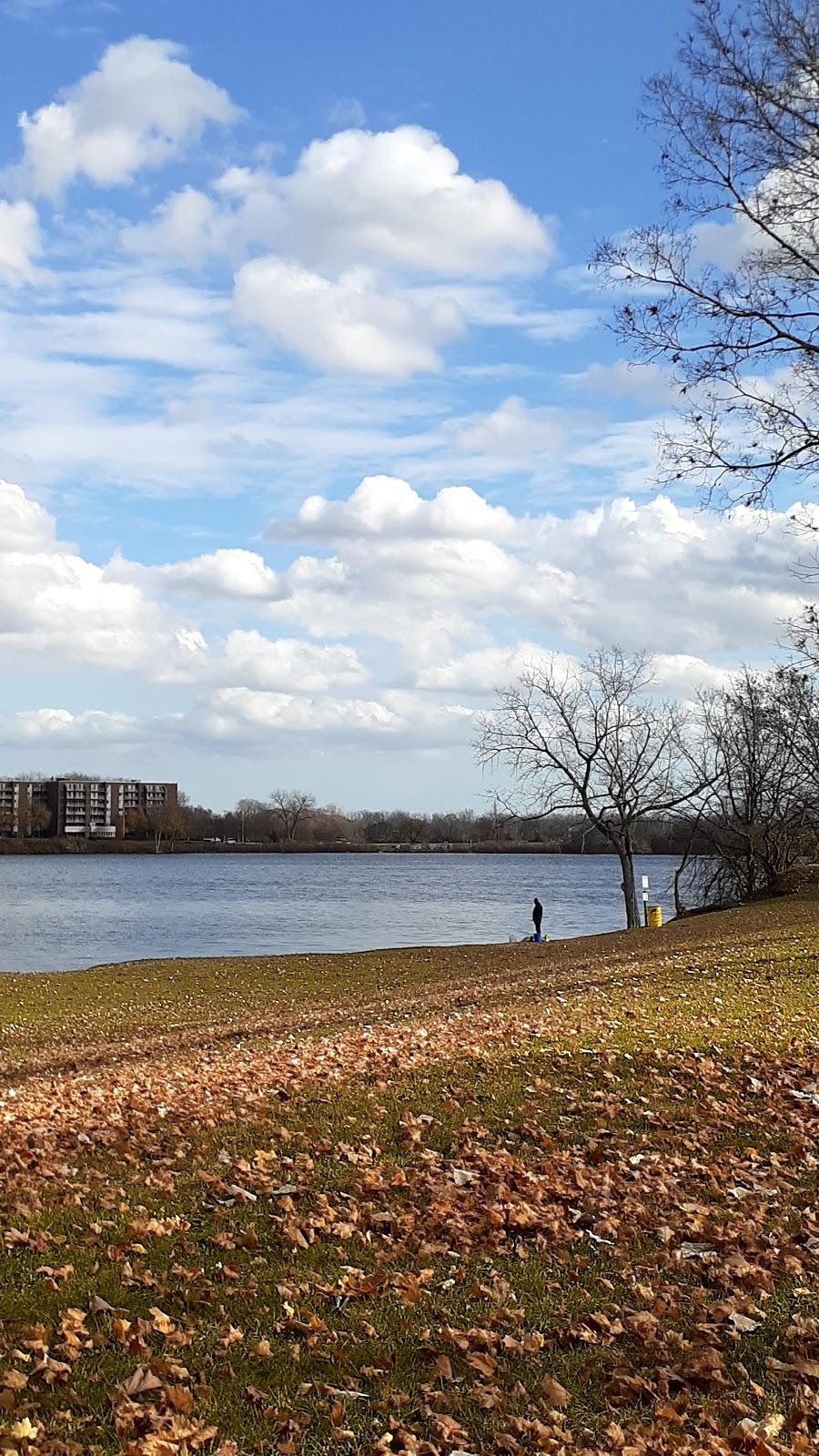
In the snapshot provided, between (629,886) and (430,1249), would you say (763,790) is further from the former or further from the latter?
(430,1249)

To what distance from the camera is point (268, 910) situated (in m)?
64.1

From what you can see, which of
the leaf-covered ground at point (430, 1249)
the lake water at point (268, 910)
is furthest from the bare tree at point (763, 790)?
the leaf-covered ground at point (430, 1249)

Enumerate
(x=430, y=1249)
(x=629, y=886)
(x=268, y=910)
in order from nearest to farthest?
1. (x=430, y=1249)
2. (x=629, y=886)
3. (x=268, y=910)

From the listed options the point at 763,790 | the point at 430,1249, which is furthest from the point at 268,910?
the point at 430,1249

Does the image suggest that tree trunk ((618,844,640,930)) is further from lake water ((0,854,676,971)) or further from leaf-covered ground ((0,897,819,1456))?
leaf-covered ground ((0,897,819,1456))

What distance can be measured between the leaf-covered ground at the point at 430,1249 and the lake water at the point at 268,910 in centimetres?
2969

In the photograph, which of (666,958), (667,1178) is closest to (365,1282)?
(667,1178)

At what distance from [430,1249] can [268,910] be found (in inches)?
2316

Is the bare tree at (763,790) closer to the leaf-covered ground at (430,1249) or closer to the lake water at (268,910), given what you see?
the lake water at (268,910)

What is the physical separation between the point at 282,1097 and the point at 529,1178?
9.06ft

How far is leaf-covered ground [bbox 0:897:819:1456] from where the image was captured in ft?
15.7

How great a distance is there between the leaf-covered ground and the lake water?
29686 millimetres

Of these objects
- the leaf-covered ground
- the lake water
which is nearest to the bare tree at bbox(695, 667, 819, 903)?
the lake water

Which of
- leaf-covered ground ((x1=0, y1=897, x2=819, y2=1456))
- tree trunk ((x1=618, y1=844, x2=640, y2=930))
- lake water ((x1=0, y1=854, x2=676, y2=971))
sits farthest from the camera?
lake water ((x1=0, y1=854, x2=676, y2=971))
